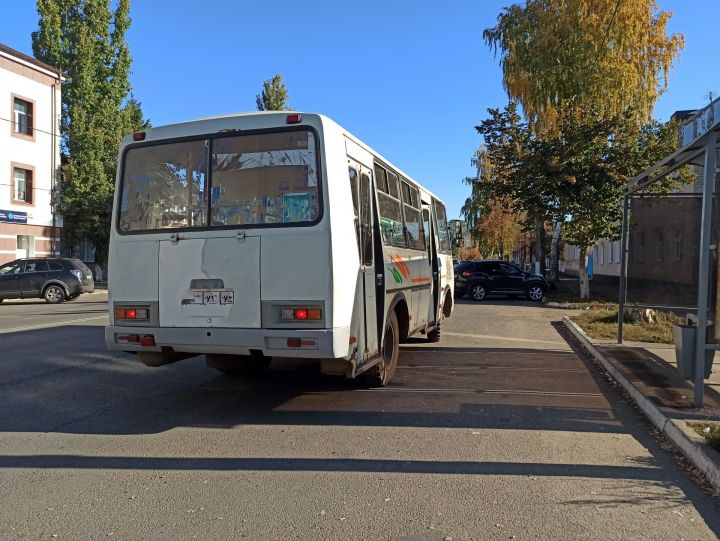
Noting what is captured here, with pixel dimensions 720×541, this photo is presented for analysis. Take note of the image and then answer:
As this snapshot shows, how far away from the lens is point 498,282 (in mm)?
23594

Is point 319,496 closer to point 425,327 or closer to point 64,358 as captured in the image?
point 425,327

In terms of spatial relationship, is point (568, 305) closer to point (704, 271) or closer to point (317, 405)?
point (704, 271)

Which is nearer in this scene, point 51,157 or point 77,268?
point 77,268

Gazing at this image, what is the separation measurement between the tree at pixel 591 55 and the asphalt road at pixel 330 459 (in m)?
16.5

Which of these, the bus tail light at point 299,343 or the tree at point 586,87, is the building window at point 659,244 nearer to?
the bus tail light at point 299,343

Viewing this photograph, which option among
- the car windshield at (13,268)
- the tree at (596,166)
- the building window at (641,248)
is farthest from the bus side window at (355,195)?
the car windshield at (13,268)

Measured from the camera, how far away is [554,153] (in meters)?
19.3

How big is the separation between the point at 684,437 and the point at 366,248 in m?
3.35

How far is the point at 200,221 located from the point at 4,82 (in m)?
27.3

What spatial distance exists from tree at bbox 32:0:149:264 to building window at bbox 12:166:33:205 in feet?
4.88

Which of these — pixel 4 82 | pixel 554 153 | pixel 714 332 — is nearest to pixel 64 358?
pixel 714 332

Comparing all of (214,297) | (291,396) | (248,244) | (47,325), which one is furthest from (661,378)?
(47,325)

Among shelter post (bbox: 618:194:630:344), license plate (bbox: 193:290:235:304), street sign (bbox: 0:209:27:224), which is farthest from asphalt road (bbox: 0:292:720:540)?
street sign (bbox: 0:209:27:224)

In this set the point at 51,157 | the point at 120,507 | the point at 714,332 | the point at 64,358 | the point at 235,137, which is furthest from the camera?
the point at 51,157
